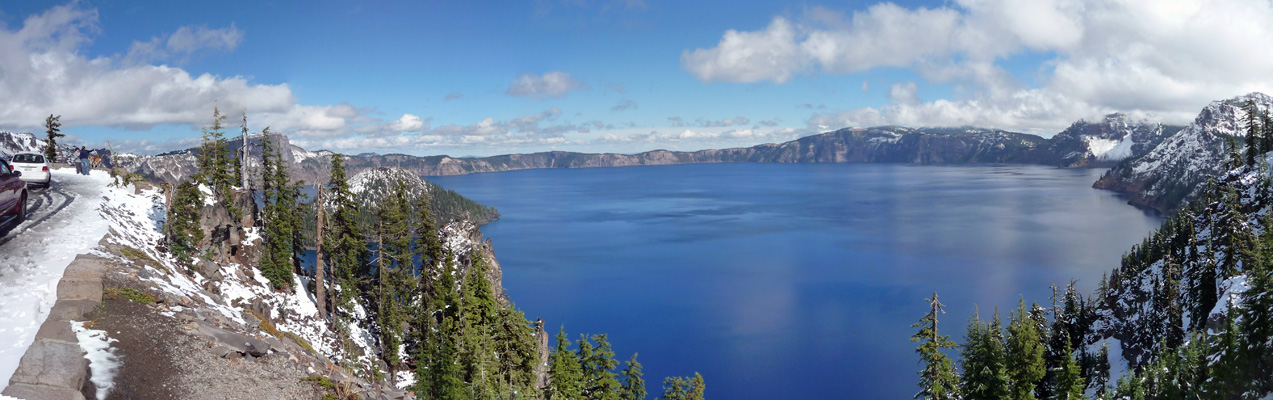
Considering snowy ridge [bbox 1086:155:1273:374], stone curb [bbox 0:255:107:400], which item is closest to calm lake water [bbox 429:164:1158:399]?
snowy ridge [bbox 1086:155:1273:374]

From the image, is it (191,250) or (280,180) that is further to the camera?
(280,180)

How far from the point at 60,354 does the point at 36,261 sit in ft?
28.7

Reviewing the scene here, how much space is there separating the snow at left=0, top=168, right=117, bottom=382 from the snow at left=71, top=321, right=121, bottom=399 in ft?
3.02

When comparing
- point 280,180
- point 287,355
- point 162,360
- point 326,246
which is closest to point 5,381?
point 162,360

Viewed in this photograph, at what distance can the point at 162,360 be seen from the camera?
595 inches

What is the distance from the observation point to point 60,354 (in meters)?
13.8

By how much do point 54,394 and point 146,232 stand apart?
77.2 ft

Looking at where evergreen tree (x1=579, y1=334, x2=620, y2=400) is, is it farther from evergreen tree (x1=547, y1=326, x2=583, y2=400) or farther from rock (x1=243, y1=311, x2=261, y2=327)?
rock (x1=243, y1=311, x2=261, y2=327)

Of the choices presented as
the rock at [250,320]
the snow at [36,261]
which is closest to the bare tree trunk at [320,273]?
the snow at [36,261]

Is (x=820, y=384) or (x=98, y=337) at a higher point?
(x=98, y=337)

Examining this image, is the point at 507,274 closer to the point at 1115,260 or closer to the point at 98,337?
the point at 98,337

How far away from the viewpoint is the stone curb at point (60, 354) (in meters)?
12.4

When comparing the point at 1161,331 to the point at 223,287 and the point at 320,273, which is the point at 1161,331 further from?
the point at 223,287

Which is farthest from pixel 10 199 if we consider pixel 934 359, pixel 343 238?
pixel 934 359
